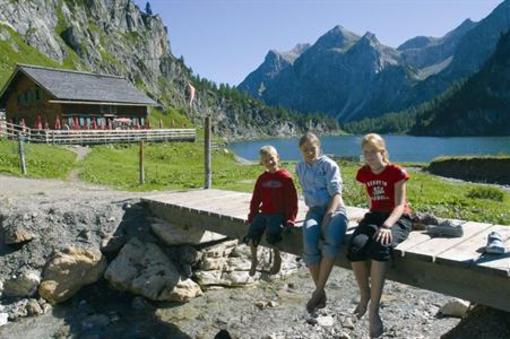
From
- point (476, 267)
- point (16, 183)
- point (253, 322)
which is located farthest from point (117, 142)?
point (476, 267)

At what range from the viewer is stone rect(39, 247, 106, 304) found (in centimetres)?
1173

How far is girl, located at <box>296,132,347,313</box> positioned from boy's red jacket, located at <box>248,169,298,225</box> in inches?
32.9

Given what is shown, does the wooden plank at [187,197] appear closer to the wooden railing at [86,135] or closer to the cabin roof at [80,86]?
the wooden railing at [86,135]

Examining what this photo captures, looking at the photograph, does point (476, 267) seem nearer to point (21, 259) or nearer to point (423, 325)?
point (423, 325)

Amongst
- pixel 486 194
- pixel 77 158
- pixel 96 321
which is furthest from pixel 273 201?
pixel 77 158

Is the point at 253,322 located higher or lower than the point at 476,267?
lower

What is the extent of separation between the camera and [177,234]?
13375mm

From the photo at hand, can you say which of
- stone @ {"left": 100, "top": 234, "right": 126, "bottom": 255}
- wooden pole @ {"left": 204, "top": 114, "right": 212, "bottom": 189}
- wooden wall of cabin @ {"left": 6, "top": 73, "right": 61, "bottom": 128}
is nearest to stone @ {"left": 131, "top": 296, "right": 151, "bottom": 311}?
stone @ {"left": 100, "top": 234, "right": 126, "bottom": 255}

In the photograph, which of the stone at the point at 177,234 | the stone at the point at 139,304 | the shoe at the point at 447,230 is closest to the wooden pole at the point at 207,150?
the stone at the point at 177,234

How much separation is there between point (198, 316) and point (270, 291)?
2.31 meters

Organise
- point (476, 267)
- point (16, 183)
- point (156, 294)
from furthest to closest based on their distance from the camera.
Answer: point (16, 183)
point (156, 294)
point (476, 267)

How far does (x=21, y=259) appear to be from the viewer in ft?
40.6

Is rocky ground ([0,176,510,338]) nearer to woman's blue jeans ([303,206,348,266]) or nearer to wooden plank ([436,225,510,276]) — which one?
woman's blue jeans ([303,206,348,266])

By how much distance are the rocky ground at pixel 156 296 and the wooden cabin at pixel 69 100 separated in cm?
3655
